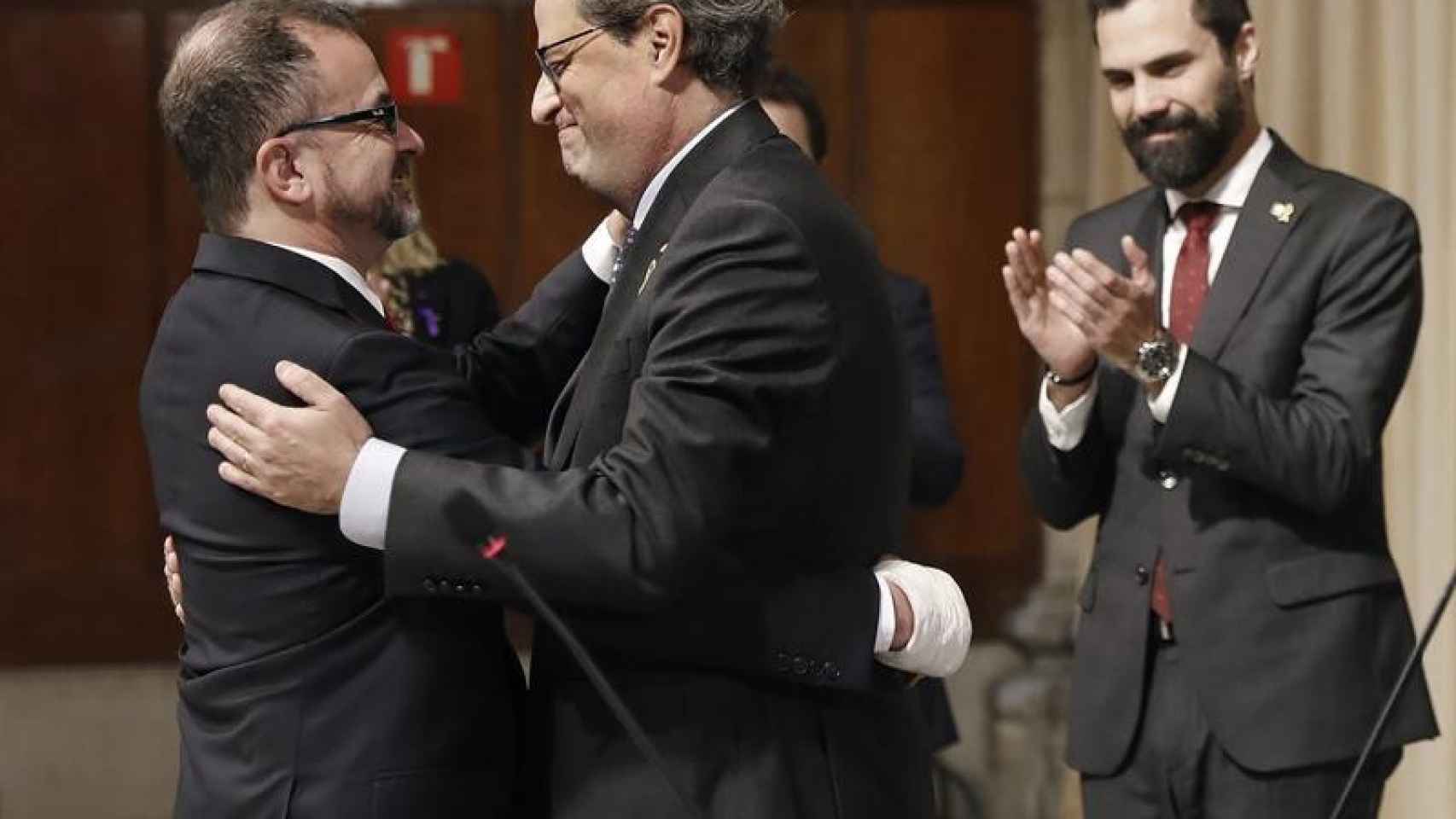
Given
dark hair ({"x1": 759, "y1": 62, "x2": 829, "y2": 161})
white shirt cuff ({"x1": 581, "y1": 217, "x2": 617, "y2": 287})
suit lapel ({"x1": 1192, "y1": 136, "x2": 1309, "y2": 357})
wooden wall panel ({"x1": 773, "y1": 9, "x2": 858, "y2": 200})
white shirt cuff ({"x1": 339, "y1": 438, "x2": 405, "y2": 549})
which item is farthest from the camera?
wooden wall panel ({"x1": 773, "y1": 9, "x2": 858, "y2": 200})

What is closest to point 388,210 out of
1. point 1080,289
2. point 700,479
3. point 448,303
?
point 700,479

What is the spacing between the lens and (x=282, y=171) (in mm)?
2521

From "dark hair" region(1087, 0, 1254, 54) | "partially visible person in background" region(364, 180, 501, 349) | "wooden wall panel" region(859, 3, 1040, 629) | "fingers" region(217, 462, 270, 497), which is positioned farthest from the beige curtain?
"fingers" region(217, 462, 270, 497)

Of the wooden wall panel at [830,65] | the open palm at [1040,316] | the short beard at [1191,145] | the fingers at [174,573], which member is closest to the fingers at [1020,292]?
the open palm at [1040,316]

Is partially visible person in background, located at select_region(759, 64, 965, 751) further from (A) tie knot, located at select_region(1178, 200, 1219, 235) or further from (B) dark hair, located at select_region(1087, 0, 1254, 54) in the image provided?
(B) dark hair, located at select_region(1087, 0, 1254, 54)

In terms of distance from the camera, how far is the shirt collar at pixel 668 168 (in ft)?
8.02

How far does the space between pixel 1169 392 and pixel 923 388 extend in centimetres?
89

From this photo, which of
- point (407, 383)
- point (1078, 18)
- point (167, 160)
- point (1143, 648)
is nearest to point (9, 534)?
point (167, 160)

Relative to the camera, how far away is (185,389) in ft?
7.98

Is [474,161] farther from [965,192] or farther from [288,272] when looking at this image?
[288,272]

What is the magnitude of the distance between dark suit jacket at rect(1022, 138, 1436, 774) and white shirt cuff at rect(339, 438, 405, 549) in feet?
4.38

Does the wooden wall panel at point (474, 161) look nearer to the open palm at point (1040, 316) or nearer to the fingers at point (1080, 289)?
the open palm at point (1040, 316)

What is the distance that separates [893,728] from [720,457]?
42 cm

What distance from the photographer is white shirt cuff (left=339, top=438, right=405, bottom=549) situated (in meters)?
2.26
